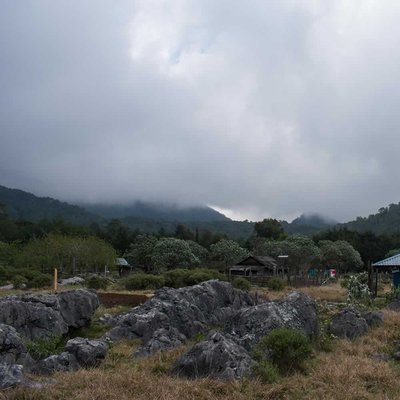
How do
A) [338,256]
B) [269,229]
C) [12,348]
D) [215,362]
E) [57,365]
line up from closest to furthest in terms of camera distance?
[215,362] → [57,365] → [12,348] → [338,256] → [269,229]

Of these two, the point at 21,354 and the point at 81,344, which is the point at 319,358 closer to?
the point at 81,344

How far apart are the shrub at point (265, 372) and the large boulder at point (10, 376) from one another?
357 centimetres

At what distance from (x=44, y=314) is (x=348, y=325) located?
8615 mm

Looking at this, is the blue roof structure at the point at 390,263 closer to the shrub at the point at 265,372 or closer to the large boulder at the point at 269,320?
the large boulder at the point at 269,320

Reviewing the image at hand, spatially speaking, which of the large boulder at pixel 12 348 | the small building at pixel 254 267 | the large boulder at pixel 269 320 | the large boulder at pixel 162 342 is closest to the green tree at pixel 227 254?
the small building at pixel 254 267

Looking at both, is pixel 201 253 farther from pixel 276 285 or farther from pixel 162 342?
pixel 162 342

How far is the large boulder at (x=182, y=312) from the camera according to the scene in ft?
47.8

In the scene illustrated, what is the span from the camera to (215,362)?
8.45 metres

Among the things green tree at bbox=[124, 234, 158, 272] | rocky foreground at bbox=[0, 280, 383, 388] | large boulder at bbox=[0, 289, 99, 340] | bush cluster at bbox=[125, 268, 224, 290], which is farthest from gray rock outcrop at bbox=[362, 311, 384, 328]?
green tree at bbox=[124, 234, 158, 272]

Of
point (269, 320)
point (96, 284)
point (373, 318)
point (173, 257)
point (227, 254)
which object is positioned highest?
point (227, 254)

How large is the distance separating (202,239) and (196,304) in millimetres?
78969

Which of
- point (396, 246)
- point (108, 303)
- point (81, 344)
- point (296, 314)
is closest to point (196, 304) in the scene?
point (296, 314)

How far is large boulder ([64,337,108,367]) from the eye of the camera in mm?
9789

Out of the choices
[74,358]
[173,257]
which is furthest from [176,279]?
[74,358]
